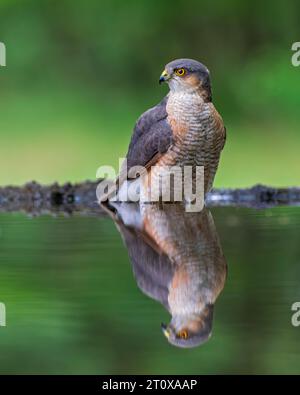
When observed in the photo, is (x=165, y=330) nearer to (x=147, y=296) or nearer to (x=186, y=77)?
(x=147, y=296)

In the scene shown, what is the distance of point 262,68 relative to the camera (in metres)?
13.1

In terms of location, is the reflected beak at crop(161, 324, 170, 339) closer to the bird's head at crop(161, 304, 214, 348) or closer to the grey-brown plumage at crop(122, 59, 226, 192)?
the bird's head at crop(161, 304, 214, 348)

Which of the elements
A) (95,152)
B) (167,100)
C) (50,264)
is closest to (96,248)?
(50,264)

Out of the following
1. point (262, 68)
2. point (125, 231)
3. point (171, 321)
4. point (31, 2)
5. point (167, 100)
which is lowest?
point (171, 321)

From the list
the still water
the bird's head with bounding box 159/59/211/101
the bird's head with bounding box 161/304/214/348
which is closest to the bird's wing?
the bird's head with bounding box 159/59/211/101

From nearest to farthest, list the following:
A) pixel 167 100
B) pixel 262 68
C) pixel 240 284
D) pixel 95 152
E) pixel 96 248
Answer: pixel 240 284, pixel 96 248, pixel 167 100, pixel 95 152, pixel 262 68

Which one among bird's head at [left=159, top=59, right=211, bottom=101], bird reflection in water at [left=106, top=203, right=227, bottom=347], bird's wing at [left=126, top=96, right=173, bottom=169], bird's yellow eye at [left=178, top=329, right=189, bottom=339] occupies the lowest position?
bird's yellow eye at [left=178, top=329, right=189, bottom=339]

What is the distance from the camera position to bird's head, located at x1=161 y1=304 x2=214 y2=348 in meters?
2.70

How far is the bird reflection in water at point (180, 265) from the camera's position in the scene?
2.91 metres

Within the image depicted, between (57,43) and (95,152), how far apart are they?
2.35 meters

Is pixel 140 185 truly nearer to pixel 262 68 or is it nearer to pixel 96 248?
pixel 96 248

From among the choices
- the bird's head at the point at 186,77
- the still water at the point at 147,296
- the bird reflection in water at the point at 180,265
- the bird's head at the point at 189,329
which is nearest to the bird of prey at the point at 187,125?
the bird's head at the point at 186,77

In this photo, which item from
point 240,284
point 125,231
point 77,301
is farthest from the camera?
point 125,231

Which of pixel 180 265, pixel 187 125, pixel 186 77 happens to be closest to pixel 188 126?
pixel 187 125
